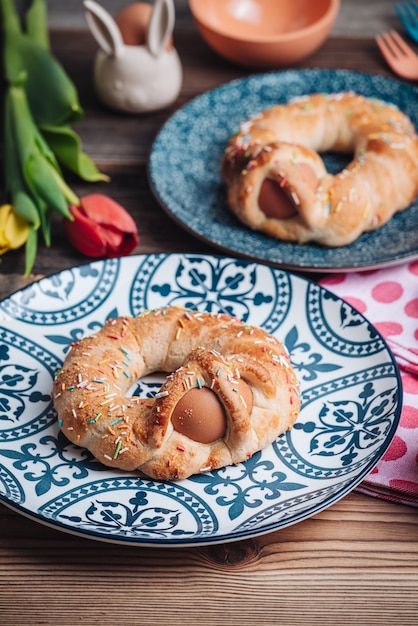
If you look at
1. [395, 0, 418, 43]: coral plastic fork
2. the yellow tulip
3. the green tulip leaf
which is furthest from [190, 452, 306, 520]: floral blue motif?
[395, 0, 418, 43]: coral plastic fork

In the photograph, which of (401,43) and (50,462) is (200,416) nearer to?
(50,462)

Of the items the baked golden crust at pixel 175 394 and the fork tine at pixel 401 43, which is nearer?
the baked golden crust at pixel 175 394

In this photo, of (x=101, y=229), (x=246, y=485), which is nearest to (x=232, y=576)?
(x=246, y=485)

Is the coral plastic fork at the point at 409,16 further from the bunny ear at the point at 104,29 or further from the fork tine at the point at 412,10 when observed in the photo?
the bunny ear at the point at 104,29

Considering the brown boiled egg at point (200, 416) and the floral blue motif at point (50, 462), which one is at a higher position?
the brown boiled egg at point (200, 416)

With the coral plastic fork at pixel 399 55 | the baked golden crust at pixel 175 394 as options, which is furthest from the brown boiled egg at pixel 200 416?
the coral plastic fork at pixel 399 55

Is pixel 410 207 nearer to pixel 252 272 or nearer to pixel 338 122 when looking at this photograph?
pixel 338 122
